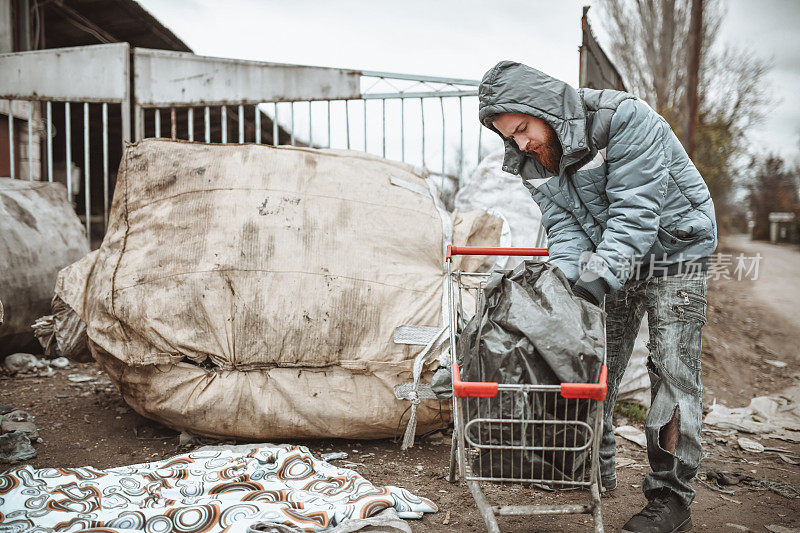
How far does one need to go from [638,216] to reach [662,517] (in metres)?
1.14

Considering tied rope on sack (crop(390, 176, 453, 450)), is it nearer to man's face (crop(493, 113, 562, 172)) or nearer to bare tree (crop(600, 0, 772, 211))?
man's face (crop(493, 113, 562, 172))

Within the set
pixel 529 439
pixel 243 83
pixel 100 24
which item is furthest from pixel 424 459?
pixel 100 24

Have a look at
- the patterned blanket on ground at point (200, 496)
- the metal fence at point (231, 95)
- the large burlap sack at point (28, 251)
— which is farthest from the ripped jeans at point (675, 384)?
the large burlap sack at point (28, 251)

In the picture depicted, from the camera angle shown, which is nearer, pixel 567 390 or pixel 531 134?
pixel 567 390

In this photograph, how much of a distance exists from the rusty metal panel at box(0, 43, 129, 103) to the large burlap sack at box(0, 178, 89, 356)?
87 centimetres

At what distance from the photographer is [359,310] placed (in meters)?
3.06

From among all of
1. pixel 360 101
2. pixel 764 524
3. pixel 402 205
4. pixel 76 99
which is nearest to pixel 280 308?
pixel 402 205

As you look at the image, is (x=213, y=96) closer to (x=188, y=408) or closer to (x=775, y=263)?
(x=188, y=408)

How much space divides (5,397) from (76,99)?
2.55m

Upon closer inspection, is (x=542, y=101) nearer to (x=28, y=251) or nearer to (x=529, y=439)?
(x=529, y=439)

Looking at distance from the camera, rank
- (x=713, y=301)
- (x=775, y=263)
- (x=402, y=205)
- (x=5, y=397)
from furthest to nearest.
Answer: (x=775, y=263)
(x=713, y=301)
(x=5, y=397)
(x=402, y=205)

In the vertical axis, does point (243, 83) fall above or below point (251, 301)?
above

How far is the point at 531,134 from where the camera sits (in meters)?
2.28

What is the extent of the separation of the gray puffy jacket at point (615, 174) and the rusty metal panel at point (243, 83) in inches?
121
